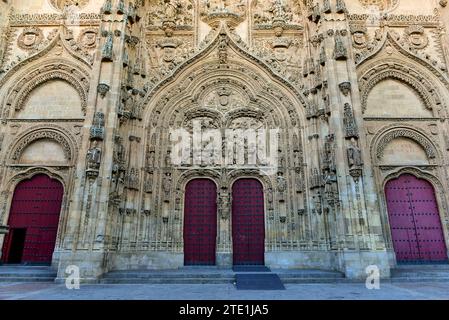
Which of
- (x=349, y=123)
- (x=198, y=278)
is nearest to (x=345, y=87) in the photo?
(x=349, y=123)

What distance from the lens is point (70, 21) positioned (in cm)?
1545

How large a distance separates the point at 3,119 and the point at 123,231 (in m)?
7.60

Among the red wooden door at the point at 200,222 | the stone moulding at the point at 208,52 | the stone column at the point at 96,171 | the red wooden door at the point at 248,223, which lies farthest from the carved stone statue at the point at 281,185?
the stone column at the point at 96,171

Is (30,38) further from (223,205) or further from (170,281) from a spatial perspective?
(170,281)

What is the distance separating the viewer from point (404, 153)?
13.9m

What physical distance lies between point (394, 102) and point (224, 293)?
11.9 m

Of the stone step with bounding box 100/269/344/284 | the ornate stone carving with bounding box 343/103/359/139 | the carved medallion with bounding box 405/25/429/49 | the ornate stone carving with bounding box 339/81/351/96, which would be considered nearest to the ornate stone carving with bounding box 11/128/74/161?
the stone step with bounding box 100/269/344/284

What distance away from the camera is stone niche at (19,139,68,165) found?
45.3ft

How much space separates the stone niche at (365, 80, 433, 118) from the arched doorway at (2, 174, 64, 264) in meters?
14.5

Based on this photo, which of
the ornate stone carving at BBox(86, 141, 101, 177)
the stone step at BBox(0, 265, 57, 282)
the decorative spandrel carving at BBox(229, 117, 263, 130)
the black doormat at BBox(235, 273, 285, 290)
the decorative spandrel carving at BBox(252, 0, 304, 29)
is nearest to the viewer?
the black doormat at BBox(235, 273, 285, 290)

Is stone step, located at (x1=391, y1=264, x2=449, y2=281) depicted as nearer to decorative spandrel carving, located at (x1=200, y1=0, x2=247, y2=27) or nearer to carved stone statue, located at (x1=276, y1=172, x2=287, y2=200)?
carved stone statue, located at (x1=276, y1=172, x2=287, y2=200)

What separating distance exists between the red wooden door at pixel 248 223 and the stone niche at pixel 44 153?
25.7ft

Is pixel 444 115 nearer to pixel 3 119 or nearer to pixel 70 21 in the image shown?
pixel 70 21

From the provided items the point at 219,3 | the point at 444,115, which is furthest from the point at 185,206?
the point at 444,115
